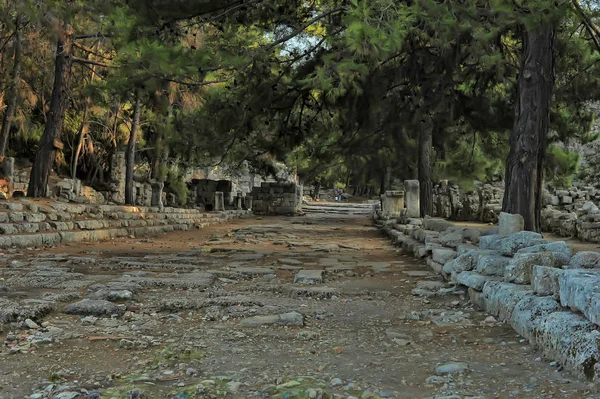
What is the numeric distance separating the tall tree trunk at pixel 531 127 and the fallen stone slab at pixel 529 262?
9.89ft

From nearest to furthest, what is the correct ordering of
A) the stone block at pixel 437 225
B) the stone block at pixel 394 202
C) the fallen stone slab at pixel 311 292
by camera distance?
the fallen stone slab at pixel 311 292
the stone block at pixel 437 225
the stone block at pixel 394 202

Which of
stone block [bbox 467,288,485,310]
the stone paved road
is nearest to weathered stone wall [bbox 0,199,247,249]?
the stone paved road

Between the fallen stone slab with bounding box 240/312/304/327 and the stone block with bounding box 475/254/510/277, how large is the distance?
1.57 meters

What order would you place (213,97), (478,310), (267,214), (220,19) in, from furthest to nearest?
(267,214), (213,97), (220,19), (478,310)

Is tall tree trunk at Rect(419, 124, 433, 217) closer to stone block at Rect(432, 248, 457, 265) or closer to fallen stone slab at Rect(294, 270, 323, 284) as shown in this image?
stone block at Rect(432, 248, 457, 265)

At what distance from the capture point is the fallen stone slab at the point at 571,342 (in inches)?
79.8

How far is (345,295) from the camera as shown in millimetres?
4203

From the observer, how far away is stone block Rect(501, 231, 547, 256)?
3.98 metres

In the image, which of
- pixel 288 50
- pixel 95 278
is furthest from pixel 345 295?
pixel 288 50

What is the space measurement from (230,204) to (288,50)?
16382 millimetres

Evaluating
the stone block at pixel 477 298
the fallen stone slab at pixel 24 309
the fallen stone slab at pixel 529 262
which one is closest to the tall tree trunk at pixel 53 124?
the fallen stone slab at pixel 24 309

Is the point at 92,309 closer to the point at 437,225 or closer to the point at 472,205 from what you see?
the point at 437,225

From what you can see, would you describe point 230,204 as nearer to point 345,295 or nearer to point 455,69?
point 455,69

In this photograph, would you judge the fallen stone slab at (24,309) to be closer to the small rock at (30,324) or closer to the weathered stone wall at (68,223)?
the small rock at (30,324)
